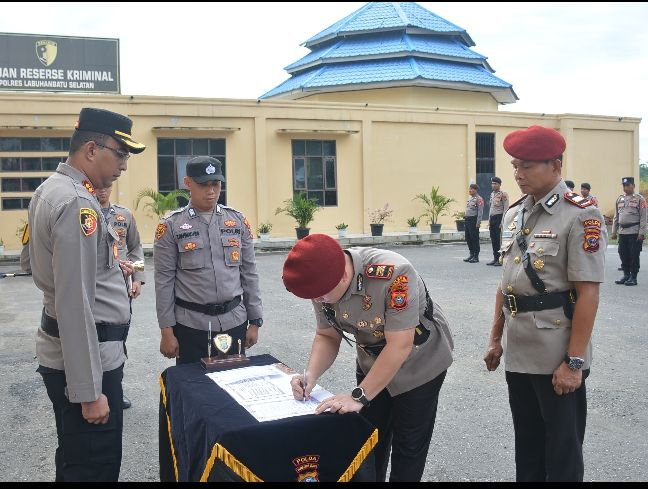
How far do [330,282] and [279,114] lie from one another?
1910 centimetres

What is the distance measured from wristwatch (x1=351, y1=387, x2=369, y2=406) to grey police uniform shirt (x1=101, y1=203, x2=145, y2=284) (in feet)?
10.3

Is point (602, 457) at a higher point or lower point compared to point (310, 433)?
lower

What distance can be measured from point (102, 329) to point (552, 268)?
2.00m

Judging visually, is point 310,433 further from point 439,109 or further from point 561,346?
point 439,109

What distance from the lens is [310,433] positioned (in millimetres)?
2455

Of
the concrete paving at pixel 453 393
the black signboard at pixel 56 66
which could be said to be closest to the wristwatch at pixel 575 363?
the concrete paving at pixel 453 393

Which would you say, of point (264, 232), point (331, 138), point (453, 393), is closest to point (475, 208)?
point (264, 232)

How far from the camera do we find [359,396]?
2.52 meters

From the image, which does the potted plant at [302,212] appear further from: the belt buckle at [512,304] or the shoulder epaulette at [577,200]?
the shoulder epaulette at [577,200]

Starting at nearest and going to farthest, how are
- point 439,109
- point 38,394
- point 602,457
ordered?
point 602,457, point 38,394, point 439,109

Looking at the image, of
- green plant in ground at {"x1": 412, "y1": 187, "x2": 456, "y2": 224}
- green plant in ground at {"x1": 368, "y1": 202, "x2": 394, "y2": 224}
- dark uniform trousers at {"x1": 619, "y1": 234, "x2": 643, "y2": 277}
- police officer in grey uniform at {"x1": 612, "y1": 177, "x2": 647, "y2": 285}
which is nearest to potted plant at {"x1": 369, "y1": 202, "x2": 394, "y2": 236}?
green plant in ground at {"x1": 368, "y1": 202, "x2": 394, "y2": 224}

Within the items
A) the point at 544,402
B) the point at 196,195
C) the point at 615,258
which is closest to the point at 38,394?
the point at 196,195

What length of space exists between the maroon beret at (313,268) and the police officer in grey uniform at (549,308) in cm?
109

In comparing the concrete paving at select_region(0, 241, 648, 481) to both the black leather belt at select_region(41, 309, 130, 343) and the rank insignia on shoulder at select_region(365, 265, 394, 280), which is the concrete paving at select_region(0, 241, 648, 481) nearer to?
the black leather belt at select_region(41, 309, 130, 343)
